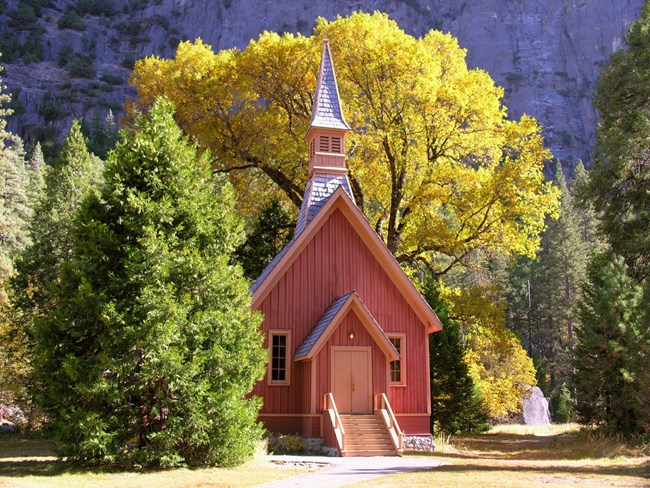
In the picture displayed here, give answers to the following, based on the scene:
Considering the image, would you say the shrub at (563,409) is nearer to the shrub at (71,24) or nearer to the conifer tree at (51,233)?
the conifer tree at (51,233)

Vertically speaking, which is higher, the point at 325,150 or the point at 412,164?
the point at 412,164

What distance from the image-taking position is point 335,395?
19.6 m

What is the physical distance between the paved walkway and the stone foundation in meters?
3.10

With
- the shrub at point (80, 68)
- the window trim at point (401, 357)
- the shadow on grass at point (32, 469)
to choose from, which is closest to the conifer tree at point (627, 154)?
the window trim at point (401, 357)

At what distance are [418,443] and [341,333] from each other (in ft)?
15.0

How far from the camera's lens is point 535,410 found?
143ft

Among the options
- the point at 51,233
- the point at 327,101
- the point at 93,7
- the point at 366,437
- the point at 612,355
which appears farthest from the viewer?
the point at 93,7

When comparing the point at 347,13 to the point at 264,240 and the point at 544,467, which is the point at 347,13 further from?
the point at 544,467

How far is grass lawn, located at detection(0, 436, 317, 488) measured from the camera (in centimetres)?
1124

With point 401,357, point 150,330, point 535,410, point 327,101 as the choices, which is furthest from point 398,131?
point 535,410

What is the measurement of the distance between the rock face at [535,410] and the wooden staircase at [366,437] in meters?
27.1

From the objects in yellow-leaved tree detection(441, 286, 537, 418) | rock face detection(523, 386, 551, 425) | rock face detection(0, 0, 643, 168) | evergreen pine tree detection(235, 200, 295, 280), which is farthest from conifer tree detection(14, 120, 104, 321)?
rock face detection(0, 0, 643, 168)

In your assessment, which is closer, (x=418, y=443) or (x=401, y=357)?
(x=418, y=443)

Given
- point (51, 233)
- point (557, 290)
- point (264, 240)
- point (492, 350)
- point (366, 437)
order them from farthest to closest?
1. point (557, 290)
2. point (492, 350)
3. point (264, 240)
4. point (51, 233)
5. point (366, 437)
